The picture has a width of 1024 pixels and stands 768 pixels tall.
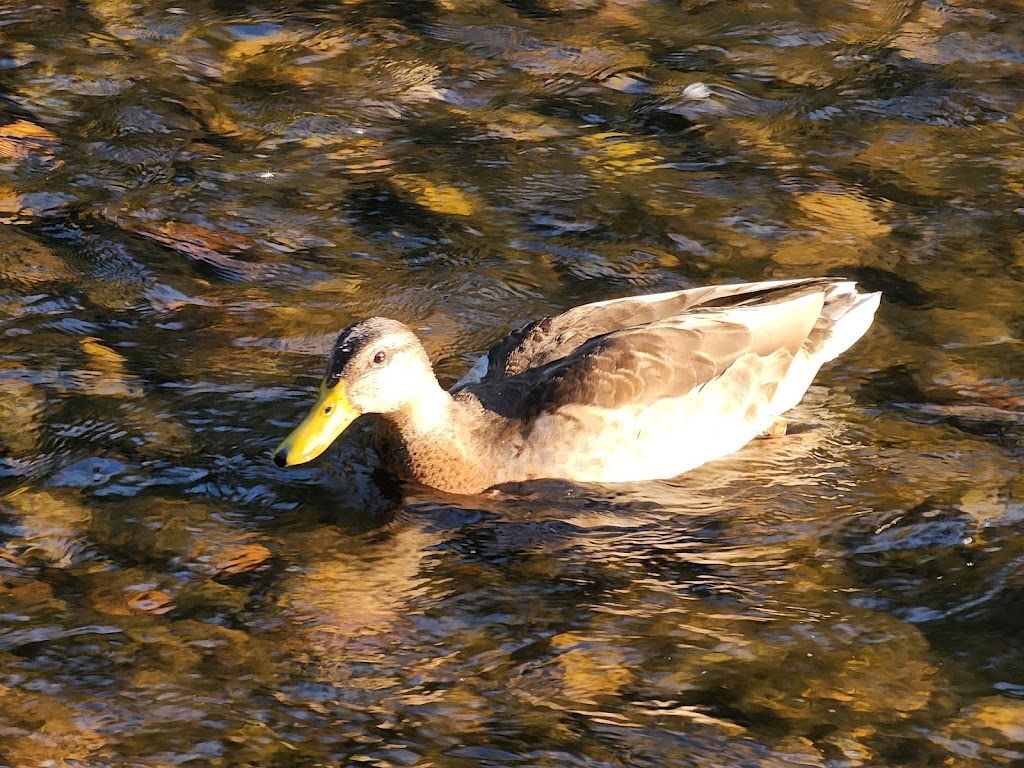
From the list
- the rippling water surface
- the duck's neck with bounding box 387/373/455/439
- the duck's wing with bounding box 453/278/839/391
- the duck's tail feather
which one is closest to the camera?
the rippling water surface

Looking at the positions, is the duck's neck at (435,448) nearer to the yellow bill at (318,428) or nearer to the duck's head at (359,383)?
the duck's head at (359,383)

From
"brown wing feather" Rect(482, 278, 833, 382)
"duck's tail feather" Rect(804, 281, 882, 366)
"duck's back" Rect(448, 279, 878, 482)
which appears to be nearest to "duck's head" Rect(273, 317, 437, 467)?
"duck's back" Rect(448, 279, 878, 482)

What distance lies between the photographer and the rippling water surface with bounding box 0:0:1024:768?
20.0 ft

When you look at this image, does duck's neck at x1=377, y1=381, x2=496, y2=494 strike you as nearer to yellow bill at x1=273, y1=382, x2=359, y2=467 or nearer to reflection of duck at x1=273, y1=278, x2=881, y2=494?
reflection of duck at x1=273, y1=278, x2=881, y2=494

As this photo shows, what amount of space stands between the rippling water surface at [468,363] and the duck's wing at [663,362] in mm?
430

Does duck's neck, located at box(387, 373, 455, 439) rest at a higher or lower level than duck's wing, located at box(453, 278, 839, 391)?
lower

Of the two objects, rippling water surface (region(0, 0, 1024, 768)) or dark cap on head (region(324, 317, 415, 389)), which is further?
dark cap on head (region(324, 317, 415, 389))

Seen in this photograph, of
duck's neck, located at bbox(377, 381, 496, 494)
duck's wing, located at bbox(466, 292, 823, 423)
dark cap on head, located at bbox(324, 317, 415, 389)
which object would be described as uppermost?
dark cap on head, located at bbox(324, 317, 415, 389)

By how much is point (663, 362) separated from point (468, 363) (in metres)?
1.37

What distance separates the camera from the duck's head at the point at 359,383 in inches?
295

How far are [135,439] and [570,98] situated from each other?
541 cm

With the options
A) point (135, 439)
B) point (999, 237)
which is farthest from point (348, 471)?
point (999, 237)

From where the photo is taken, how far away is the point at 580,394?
8.02m

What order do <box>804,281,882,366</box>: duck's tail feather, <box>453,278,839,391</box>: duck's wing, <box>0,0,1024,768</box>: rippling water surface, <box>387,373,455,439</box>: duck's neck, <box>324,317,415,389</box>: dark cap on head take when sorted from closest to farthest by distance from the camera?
<box>0,0,1024,768</box>: rippling water surface < <box>324,317,415,389</box>: dark cap on head < <box>387,373,455,439</box>: duck's neck < <box>453,278,839,391</box>: duck's wing < <box>804,281,882,366</box>: duck's tail feather
